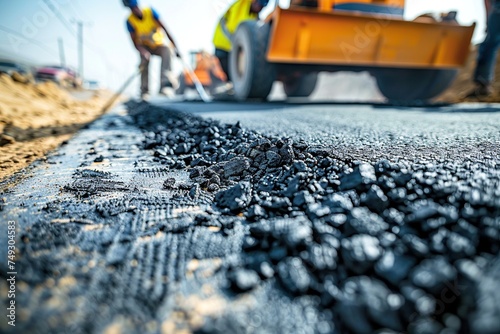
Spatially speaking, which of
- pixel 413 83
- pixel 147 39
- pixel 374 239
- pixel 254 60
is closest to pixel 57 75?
pixel 147 39

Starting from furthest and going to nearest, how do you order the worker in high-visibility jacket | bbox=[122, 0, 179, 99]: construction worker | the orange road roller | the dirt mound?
bbox=[122, 0, 179, 99]: construction worker → the worker in high-visibility jacket → the orange road roller → the dirt mound

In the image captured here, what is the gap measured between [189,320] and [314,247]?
0.40m

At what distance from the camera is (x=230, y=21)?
5691 millimetres

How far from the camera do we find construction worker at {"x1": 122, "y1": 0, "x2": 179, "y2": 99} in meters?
6.67

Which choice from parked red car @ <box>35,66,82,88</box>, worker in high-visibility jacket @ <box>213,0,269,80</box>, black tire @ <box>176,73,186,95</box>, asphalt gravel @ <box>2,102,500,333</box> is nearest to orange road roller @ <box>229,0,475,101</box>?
worker in high-visibility jacket @ <box>213,0,269,80</box>

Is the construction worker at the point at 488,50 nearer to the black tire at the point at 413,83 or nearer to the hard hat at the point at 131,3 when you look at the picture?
the black tire at the point at 413,83

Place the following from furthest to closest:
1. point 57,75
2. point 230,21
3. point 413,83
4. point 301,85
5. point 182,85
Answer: point 57,75
point 182,85
point 301,85
point 230,21
point 413,83

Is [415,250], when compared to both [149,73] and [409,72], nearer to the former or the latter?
[409,72]

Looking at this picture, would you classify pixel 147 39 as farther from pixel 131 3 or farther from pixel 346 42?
pixel 346 42

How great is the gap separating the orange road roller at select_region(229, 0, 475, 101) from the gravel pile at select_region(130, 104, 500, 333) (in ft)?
9.71

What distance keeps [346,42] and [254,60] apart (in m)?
1.32

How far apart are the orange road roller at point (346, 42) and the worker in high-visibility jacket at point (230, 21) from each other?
0.63 metres

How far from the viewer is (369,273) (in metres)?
0.81

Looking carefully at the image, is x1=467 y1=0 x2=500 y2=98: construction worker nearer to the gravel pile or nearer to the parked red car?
the gravel pile
